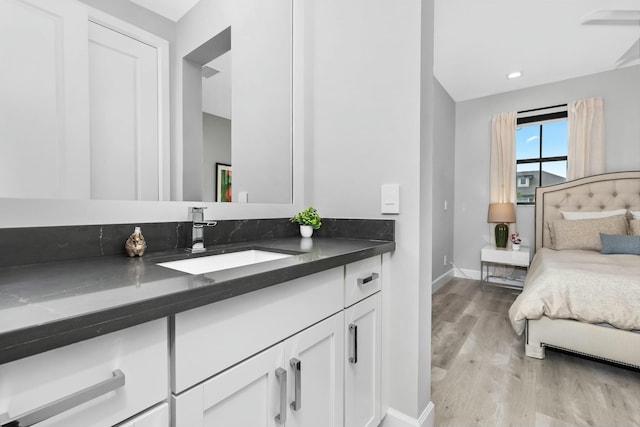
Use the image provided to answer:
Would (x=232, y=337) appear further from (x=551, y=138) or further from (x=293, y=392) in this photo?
(x=551, y=138)

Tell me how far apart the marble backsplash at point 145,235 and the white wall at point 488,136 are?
3.39 meters

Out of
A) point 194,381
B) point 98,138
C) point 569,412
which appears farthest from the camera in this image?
point 569,412

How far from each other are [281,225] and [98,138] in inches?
32.5

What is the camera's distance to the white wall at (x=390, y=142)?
1.25m

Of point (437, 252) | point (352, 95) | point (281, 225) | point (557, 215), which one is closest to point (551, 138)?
point (557, 215)

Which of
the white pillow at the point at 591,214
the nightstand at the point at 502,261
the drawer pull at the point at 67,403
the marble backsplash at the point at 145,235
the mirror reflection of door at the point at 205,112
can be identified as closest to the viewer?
the drawer pull at the point at 67,403

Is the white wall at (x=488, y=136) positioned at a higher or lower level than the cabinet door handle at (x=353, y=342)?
higher

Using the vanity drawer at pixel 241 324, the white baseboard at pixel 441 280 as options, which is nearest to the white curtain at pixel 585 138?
the white baseboard at pixel 441 280

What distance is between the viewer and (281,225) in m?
1.50

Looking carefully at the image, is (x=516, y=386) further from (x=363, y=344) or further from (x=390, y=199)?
(x=390, y=199)

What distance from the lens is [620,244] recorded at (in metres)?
2.63

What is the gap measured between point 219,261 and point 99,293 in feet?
1.92

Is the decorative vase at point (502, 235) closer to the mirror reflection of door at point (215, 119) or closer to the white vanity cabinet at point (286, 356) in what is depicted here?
the white vanity cabinet at point (286, 356)

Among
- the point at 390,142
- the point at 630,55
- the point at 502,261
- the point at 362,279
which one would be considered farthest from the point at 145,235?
the point at 630,55
